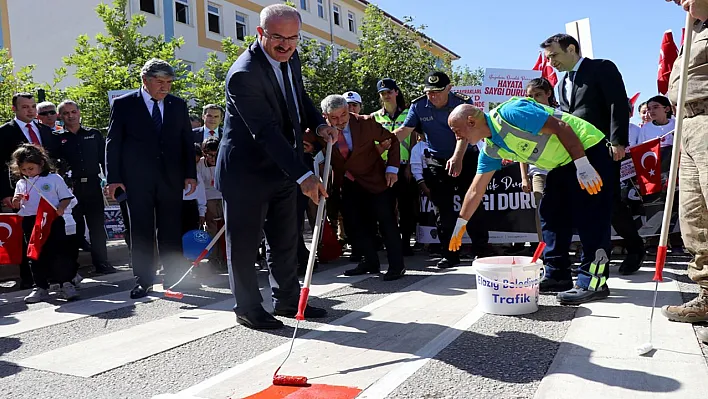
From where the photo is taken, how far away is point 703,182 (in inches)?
133

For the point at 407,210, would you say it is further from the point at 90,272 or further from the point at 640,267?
the point at 90,272

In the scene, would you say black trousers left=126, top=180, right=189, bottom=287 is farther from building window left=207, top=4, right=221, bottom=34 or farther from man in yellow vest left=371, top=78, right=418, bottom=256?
building window left=207, top=4, right=221, bottom=34

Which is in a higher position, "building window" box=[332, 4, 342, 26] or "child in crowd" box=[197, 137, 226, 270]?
"building window" box=[332, 4, 342, 26]

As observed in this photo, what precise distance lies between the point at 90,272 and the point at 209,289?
7.61 ft

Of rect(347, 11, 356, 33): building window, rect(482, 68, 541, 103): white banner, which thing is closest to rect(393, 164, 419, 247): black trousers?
rect(482, 68, 541, 103): white banner

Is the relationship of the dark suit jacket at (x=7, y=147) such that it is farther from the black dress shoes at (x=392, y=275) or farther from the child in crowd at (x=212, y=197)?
the black dress shoes at (x=392, y=275)

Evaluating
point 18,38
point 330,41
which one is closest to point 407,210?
point 18,38

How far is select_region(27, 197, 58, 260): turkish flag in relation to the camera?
523 centimetres

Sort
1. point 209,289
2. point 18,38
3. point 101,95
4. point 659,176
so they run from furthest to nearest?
point 18,38
point 101,95
point 659,176
point 209,289

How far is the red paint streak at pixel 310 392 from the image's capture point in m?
2.62

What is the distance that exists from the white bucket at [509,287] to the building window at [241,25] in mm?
27084

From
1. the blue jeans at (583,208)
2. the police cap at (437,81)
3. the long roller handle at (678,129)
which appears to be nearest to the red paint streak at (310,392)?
the long roller handle at (678,129)

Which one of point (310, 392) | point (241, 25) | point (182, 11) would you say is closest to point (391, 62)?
point (182, 11)

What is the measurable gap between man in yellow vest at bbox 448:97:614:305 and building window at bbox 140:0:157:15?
22.1m
